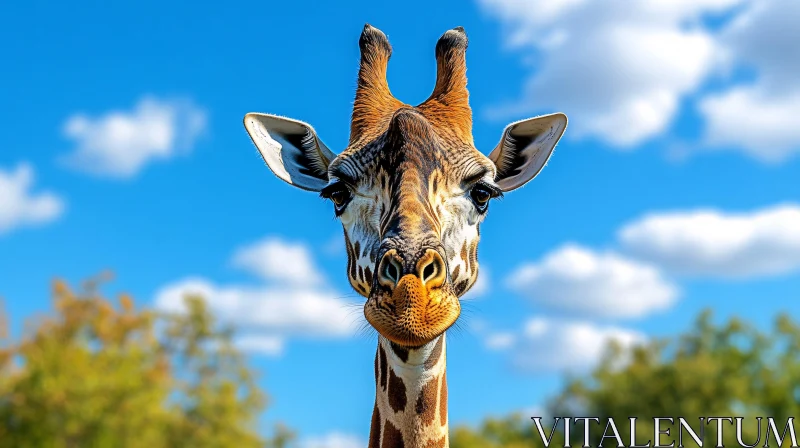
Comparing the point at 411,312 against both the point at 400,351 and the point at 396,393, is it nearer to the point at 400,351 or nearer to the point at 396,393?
the point at 400,351

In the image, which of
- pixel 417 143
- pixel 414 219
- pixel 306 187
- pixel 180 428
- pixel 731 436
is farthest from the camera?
pixel 180 428

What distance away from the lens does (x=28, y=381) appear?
149 ft

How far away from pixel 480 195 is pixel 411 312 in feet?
4.67

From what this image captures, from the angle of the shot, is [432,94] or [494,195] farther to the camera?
[432,94]

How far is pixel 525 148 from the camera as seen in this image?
6801 mm

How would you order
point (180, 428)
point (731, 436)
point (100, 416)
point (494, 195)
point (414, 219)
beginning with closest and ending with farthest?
point (414, 219), point (494, 195), point (100, 416), point (731, 436), point (180, 428)

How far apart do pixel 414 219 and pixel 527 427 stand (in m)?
66.1

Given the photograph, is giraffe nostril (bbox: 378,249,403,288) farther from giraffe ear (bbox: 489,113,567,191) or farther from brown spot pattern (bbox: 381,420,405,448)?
giraffe ear (bbox: 489,113,567,191)

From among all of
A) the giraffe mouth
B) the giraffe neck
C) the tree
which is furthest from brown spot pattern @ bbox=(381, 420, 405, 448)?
the tree

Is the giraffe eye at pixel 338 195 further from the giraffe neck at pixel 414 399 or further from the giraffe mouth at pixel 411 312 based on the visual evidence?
the giraffe mouth at pixel 411 312

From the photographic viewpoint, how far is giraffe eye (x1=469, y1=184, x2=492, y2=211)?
5.73m

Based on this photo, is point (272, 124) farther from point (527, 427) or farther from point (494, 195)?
point (527, 427)

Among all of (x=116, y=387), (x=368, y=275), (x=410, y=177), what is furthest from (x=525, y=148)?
(x=116, y=387)

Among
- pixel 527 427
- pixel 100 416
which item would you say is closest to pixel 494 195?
pixel 100 416
